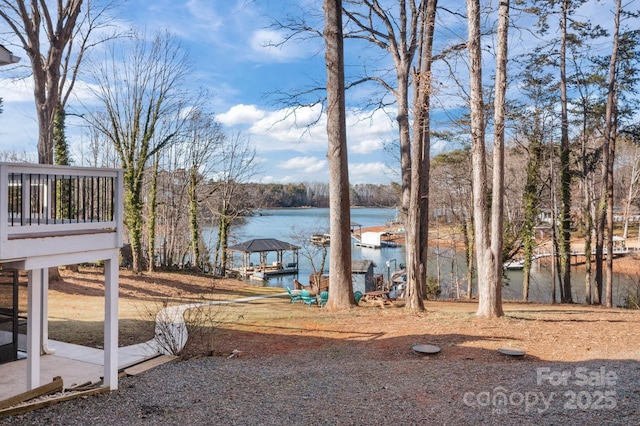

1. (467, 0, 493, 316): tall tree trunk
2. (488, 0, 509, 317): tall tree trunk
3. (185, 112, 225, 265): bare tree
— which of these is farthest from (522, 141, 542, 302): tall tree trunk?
(185, 112, 225, 265): bare tree

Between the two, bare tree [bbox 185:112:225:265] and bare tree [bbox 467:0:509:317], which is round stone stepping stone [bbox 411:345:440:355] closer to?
bare tree [bbox 467:0:509:317]

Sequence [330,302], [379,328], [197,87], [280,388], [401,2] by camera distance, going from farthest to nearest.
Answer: [197,87]
[401,2]
[330,302]
[379,328]
[280,388]

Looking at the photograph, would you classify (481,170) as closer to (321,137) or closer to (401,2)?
(321,137)

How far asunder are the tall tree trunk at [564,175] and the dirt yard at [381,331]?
18.8 ft

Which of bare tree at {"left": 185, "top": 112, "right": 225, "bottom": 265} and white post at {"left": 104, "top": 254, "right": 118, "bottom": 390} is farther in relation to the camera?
bare tree at {"left": 185, "top": 112, "right": 225, "bottom": 265}

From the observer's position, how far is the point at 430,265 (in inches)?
1262

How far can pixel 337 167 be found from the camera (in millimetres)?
11102

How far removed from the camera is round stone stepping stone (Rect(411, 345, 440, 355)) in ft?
23.6

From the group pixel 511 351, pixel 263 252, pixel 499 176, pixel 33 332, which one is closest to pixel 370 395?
pixel 511 351

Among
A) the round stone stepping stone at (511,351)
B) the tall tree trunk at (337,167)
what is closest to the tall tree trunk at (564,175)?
the tall tree trunk at (337,167)

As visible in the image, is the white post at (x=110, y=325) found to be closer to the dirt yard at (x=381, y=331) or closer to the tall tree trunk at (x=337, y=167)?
the dirt yard at (x=381, y=331)

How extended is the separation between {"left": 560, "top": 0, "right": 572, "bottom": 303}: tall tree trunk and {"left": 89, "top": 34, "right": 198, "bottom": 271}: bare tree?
15756mm

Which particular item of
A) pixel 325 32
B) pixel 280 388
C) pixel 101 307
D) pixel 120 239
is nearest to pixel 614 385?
pixel 280 388

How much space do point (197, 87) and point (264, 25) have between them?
30.7 ft
